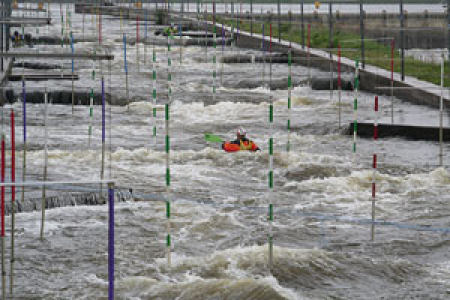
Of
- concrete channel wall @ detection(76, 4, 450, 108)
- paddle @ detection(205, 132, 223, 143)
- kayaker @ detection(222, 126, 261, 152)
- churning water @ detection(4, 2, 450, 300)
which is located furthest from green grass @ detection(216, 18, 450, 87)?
paddle @ detection(205, 132, 223, 143)

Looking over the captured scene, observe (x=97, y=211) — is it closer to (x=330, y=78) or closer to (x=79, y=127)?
(x=79, y=127)

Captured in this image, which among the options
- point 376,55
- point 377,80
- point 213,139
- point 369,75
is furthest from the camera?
point 376,55

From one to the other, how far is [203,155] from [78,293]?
968cm

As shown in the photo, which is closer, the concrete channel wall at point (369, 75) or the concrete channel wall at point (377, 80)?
the concrete channel wall at point (377, 80)

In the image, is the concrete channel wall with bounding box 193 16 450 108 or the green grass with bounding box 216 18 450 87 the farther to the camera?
the green grass with bounding box 216 18 450 87

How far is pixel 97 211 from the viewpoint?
15859mm

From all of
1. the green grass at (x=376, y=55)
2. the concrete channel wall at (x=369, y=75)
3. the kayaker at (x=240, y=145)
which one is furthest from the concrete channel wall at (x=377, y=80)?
the kayaker at (x=240, y=145)

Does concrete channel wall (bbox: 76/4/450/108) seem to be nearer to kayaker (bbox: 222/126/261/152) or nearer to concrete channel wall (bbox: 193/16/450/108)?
concrete channel wall (bbox: 193/16/450/108)

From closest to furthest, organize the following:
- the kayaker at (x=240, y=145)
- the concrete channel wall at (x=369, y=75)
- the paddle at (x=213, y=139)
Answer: the kayaker at (x=240, y=145), the paddle at (x=213, y=139), the concrete channel wall at (x=369, y=75)

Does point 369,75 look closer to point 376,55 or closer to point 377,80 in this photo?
point 377,80

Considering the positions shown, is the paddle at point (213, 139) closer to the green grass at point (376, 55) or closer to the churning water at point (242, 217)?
the churning water at point (242, 217)

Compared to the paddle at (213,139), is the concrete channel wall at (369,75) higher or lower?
higher

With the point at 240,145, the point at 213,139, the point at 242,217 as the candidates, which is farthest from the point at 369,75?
the point at 242,217

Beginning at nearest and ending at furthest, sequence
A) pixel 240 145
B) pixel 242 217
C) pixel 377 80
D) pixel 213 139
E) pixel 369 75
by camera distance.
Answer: pixel 242 217
pixel 240 145
pixel 213 139
pixel 377 80
pixel 369 75
